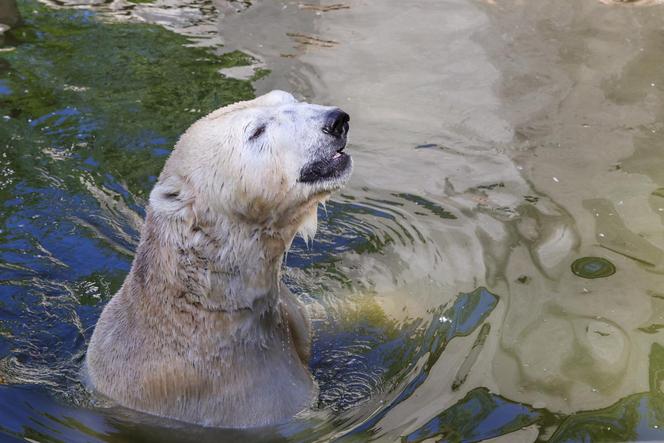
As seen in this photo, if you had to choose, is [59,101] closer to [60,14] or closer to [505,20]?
[60,14]

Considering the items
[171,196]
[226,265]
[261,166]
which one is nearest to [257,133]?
[261,166]

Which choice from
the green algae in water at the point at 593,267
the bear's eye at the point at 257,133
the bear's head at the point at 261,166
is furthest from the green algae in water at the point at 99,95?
the green algae in water at the point at 593,267

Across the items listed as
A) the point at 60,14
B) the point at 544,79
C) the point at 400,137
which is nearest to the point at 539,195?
the point at 400,137

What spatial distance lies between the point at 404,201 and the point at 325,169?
239cm

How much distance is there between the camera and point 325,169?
412 cm

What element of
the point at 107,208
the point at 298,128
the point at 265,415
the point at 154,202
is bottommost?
the point at 107,208

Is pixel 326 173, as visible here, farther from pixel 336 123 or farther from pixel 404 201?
pixel 404 201

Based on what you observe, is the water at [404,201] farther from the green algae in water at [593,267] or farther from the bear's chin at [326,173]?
the bear's chin at [326,173]

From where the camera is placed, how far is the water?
4.64 m

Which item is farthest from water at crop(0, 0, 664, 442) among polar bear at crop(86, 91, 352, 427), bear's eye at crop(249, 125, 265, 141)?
bear's eye at crop(249, 125, 265, 141)

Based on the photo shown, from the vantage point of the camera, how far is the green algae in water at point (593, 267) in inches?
213

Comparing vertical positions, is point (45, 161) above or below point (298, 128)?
below

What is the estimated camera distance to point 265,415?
4.40 metres

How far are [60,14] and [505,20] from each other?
437 cm
